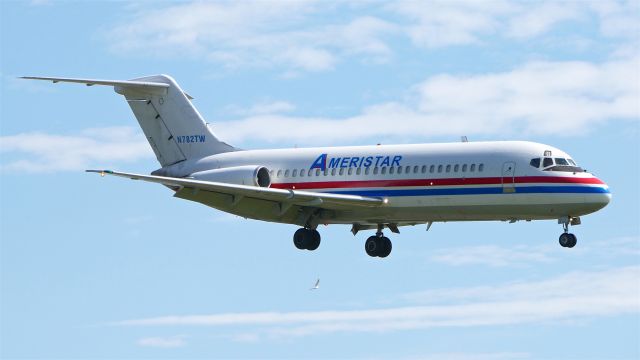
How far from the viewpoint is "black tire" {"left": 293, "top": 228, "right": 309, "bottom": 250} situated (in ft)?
174

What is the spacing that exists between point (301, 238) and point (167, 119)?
848 centimetres

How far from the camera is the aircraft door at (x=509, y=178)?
159 ft

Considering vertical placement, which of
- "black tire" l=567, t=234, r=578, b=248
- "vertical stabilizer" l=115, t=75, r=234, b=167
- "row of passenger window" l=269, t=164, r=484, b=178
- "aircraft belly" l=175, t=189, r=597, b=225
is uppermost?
"vertical stabilizer" l=115, t=75, r=234, b=167

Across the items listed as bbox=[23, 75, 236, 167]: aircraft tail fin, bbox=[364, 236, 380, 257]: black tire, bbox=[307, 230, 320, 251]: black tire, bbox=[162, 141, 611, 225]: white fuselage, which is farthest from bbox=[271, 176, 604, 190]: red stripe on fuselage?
bbox=[23, 75, 236, 167]: aircraft tail fin

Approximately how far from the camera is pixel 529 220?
49312 mm

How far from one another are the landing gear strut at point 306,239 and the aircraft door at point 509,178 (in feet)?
26.3

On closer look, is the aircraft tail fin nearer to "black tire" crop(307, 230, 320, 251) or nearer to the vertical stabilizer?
the vertical stabilizer

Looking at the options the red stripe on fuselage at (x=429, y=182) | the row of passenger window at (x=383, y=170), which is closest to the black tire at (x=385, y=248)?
the red stripe on fuselage at (x=429, y=182)

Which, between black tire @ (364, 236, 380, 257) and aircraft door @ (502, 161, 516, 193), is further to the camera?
black tire @ (364, 236, 380, 257)

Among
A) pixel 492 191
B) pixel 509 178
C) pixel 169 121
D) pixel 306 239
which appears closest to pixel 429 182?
pixel 492 191

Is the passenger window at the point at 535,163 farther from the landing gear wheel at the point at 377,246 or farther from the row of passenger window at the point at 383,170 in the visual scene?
the landing gear wheel at the point at 377,246

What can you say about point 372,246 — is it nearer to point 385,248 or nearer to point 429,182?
point 385,248

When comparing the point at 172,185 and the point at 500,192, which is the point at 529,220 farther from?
the point at 172,185

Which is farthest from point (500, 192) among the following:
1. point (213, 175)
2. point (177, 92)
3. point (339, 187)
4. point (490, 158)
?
point (177, 92)
